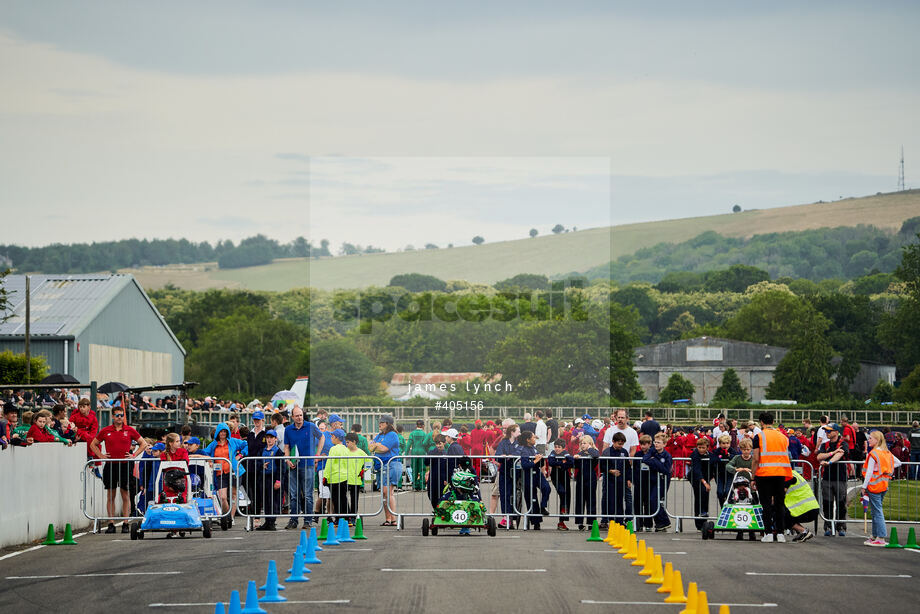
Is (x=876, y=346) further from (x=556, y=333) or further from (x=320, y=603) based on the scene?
(x=320, y=603)

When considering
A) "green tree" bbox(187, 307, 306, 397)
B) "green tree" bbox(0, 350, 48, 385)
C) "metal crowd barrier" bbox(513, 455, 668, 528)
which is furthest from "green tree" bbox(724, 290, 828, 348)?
"metal crowd barrier" bbox(513, 455, 668, 528)

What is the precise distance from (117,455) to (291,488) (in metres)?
3.14

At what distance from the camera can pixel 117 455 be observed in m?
21.0

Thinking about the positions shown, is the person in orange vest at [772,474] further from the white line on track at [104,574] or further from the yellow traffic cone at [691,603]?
the white line on track at [104,574]

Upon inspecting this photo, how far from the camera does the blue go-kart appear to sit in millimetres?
18250

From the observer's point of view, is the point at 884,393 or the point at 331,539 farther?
the point at 884,393

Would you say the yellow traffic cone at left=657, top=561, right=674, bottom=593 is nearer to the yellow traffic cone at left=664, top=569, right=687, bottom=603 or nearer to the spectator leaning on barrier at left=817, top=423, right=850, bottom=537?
the yellow traffic cone at left=664, top=569, right=687, bottom=603

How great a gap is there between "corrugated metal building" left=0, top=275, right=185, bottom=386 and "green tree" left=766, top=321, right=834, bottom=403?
5059cm

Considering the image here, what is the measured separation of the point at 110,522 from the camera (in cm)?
2034

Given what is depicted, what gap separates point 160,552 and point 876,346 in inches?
4333

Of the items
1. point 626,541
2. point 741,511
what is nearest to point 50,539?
point 626,541

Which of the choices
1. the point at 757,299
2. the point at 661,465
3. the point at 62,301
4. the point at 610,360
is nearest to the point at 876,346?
the point at 757,299

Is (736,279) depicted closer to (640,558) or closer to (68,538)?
(68,538)

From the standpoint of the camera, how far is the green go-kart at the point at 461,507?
1842 centimetres
